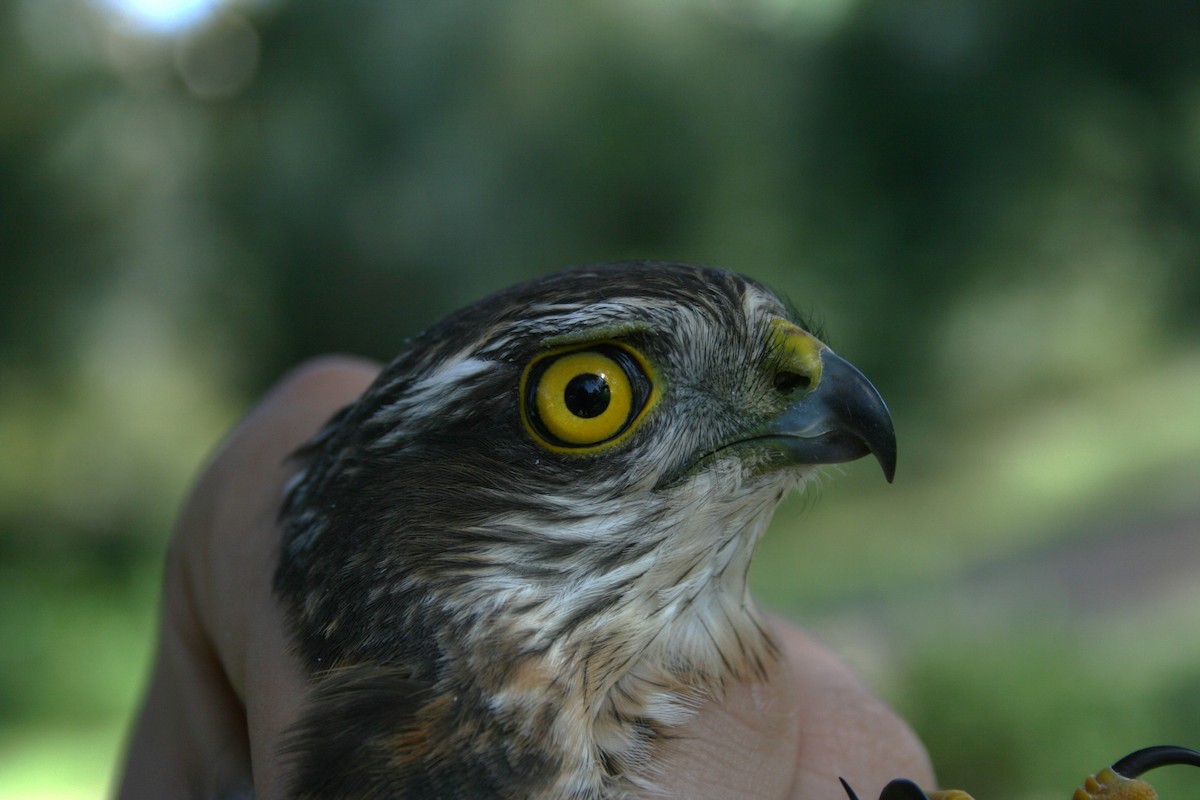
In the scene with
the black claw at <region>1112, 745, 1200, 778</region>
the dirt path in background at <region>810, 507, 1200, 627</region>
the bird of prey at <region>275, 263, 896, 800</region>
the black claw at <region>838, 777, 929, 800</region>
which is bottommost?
the dirt path in background at <region>810, 507, 1200, 627</region>

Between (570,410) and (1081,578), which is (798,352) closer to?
(570,410)

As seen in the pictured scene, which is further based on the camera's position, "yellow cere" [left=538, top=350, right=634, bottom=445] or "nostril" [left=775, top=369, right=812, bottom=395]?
"nostril" [left=775, top=369, right=812, bottom=395]

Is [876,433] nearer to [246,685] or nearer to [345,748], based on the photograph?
[345,748]

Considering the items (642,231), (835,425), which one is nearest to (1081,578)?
(642,231)

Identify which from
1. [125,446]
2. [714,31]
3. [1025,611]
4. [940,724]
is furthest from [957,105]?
[125,446]

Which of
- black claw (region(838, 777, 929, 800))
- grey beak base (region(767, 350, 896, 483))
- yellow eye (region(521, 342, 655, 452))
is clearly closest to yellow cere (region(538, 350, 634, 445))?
yellow eye (region(521, 342, 655, 452))

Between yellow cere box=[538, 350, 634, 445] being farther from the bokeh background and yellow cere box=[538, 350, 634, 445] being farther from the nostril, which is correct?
the bokeh background
